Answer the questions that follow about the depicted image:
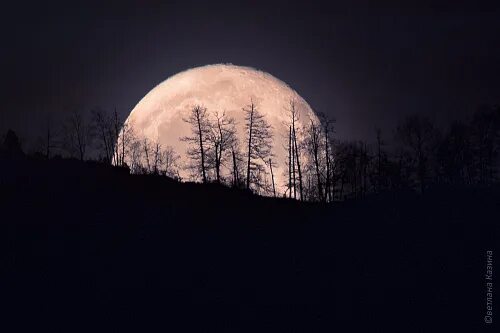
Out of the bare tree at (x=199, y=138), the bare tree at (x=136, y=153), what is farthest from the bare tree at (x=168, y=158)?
the bare tree at (x=199, y=138)

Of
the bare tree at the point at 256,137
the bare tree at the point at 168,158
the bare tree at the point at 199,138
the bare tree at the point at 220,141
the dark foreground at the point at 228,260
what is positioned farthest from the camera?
the bare tree at the point at 168,158

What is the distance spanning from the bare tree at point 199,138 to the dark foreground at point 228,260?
2079 centimetres

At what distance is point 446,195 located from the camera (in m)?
28.5

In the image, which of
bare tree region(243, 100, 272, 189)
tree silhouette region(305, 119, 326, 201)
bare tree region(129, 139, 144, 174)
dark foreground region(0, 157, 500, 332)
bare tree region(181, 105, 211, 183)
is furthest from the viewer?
bare tree region(129, 139, 144, 174)

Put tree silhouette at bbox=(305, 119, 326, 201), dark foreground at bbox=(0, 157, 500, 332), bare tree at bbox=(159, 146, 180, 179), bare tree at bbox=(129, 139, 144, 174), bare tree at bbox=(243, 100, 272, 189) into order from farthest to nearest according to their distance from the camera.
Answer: bare tree at bbox=(129, 139, 144, 174) → bare tree at bbox=(159, 146, 180, 179) → tree silhouette at bbox=(305, 119, 326, 201) → bare tree at bbox=(243, 100, 272, 189) → dark foreground at bbox=(0, 157, 500, 332)

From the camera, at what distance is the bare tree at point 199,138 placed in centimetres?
5091

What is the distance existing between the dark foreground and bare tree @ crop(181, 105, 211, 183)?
2079 cm

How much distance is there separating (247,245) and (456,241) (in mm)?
9107

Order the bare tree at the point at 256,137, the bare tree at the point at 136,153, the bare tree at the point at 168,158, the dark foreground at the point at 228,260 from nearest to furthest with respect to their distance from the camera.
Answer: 1. the dark foreground at the point at 228,260
2. the bare tree at the point at 256,137
3. the bare tree at the point at 168,158
4. the bare tree at the point at 136,153

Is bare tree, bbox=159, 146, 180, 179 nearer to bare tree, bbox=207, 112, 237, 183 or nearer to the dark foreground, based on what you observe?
bare tree, bbox=207, 112, 237, 183

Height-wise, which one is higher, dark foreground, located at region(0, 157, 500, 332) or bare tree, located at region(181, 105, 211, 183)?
bare tree, located at region(181, 105, 211, 183)

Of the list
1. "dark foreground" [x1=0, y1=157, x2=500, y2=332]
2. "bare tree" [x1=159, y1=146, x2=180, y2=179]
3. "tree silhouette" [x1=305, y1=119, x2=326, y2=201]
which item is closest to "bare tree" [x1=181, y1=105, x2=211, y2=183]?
"bare tree" [x1=159, y1=146, x2=180, y2=179]

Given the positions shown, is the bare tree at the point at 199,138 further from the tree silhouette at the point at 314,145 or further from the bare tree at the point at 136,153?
the tree silhouette at the point at 314,145

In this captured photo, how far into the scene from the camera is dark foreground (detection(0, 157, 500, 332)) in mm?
19438
